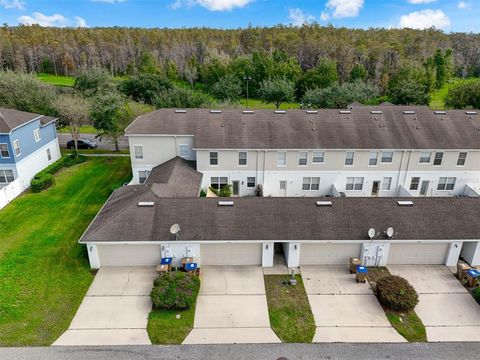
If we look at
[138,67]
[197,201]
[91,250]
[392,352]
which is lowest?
[392,352]

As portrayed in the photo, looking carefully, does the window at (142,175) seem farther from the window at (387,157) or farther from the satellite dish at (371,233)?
the window at (387,157)

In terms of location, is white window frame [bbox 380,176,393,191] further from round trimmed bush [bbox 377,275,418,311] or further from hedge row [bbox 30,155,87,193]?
hedge row [bbox 30,155,87,193]

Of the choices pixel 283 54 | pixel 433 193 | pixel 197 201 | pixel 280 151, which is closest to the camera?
pixel 197 201

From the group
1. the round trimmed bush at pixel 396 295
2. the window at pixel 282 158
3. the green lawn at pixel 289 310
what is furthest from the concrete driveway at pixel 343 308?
the window at pixel 282 158

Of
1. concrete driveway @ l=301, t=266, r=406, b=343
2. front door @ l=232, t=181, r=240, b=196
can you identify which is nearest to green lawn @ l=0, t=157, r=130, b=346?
front door @ l=232, t=181, r=240, b=196

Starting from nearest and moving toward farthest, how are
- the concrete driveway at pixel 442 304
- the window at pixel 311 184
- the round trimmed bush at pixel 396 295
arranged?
the concrete driveway at pixel 442 304 < the round trimmed bush at pixel 396 295 < the window at pixel 311 184

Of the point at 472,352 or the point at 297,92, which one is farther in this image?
the point at 297,92

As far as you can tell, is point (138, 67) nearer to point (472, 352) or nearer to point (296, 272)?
point (296, 272)

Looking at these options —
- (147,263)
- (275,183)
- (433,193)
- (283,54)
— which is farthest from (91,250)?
(283,54)
